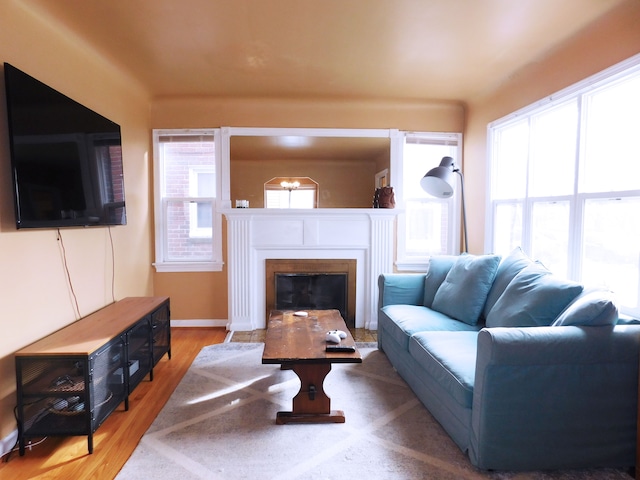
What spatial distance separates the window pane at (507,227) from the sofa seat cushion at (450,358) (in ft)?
4.30

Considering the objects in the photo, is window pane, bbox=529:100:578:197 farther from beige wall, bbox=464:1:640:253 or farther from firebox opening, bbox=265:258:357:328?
firebox opening, bbox=265:258:357:328

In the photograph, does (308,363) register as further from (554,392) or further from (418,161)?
(418,161)

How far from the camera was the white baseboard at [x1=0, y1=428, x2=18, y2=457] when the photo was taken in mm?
1930

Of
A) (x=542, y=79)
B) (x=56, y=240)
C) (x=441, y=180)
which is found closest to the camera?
(x=56, y=240)

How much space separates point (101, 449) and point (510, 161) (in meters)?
3.82

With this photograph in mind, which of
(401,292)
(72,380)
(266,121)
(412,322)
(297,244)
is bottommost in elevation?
(72,380)

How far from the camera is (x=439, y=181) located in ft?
10.5

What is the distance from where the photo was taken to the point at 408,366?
260 centimetres

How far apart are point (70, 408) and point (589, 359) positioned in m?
2.71

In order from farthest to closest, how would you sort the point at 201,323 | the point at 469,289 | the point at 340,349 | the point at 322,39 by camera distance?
the point at 201,323 < the point at 469,289 < the point at 322,39 < the point at 340,349

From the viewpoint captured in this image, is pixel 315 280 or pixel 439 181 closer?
pixel 439 181

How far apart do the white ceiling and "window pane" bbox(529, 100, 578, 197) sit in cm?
51

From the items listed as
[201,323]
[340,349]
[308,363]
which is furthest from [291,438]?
[201,323]

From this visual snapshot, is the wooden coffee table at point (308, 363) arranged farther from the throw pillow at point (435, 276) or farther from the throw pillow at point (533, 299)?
the throw pillow at point (435, 276)
